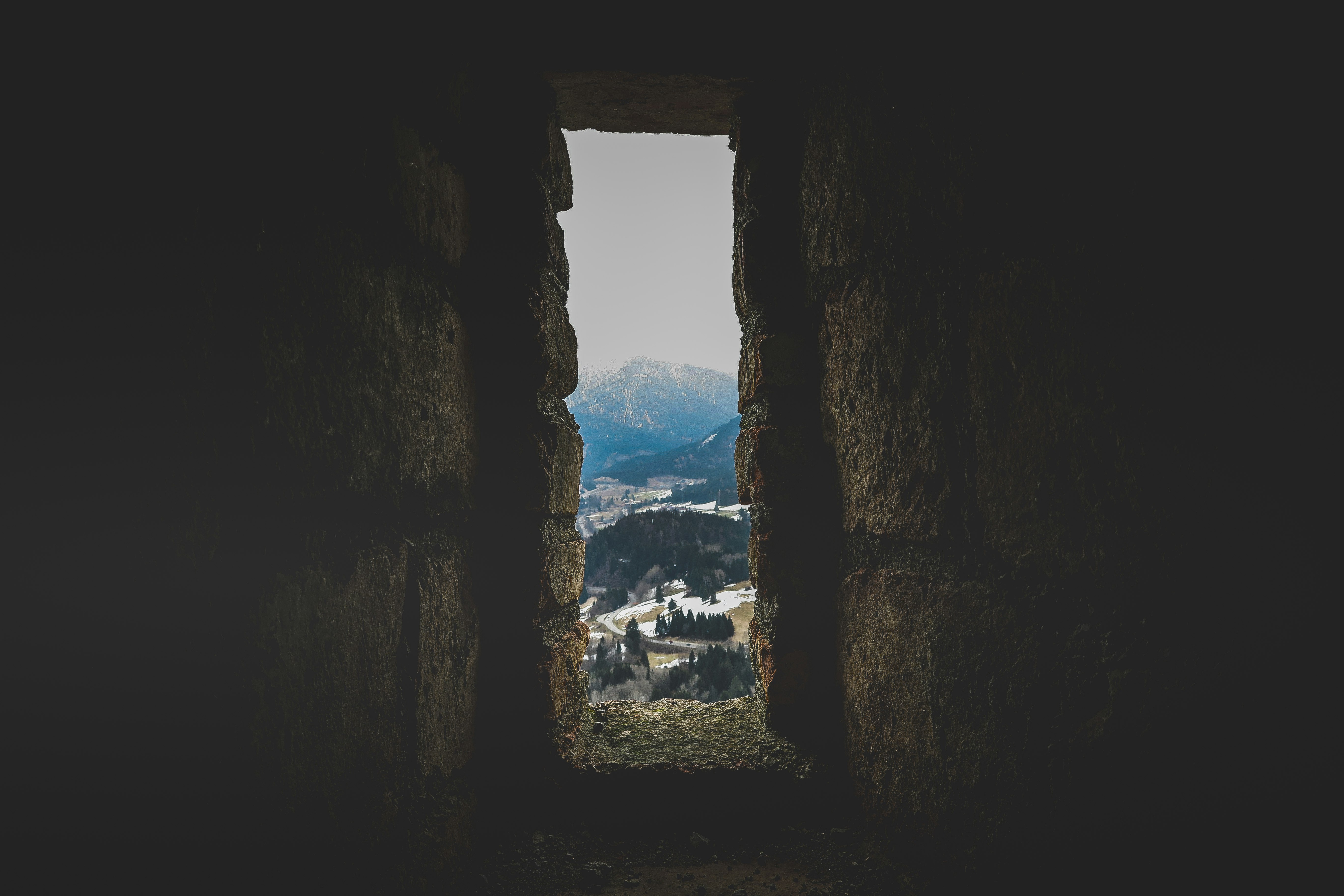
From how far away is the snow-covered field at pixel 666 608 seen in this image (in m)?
3.53

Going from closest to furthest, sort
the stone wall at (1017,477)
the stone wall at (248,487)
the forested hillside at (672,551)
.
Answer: the stone wall at (248,487) < the stone wall at (1017,477) < the forested hillside at (672,551)

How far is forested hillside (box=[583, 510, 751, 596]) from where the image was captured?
3.88 meters

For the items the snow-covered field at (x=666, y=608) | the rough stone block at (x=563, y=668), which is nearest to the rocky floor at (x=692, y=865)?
the rough stone block at (x=563, y=668)

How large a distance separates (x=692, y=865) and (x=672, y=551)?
264 centimetres

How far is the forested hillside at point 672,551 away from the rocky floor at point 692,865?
227 centimetres

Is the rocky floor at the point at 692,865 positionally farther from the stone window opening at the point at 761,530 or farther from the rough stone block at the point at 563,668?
the rough stone block at the point at 563,668

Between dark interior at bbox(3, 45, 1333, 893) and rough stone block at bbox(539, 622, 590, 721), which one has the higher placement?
dark interior at bbox(3, 45, 1333, 893)

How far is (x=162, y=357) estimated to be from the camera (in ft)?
2.19

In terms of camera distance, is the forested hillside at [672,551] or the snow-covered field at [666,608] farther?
the forested hillside at [672,551]

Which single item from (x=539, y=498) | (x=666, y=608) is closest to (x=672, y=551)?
(x=666, y=608)

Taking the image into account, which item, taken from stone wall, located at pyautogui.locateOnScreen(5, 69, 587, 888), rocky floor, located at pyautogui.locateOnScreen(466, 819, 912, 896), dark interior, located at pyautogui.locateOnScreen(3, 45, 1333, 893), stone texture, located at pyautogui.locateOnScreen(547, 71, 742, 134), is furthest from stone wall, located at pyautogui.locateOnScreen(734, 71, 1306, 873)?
stone wall, located at pyautogui.locateOnScreen(5, 69, 587, 888)

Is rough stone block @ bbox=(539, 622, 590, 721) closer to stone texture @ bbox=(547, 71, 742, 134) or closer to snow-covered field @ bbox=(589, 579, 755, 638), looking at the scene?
snow-covered field @ bbox=(589, 579, 755, 638)

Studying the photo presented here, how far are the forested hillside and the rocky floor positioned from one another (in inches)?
89.2

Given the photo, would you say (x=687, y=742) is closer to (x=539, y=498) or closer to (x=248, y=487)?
(x=539, y=498)
